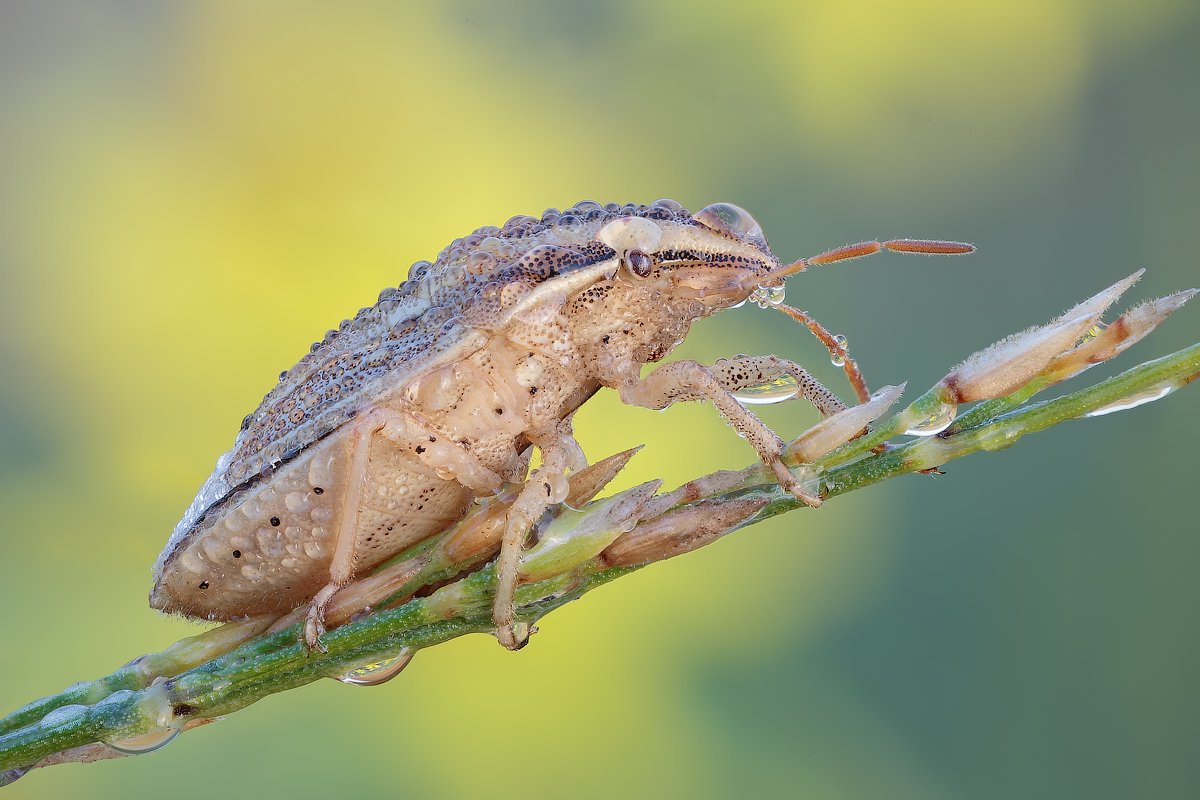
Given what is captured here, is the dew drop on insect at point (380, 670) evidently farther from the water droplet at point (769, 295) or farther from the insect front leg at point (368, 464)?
the water droplet at point (769, 295)

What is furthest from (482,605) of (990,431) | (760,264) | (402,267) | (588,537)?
(402,267)

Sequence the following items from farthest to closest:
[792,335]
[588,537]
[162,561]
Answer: [792,335]
[162,561]
[588,537]

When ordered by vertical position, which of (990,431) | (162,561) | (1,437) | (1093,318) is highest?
(1,437)

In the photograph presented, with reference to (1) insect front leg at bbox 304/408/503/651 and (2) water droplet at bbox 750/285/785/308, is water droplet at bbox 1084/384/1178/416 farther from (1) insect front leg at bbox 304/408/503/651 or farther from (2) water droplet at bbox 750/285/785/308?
(1) insect front leg at bbox 304/408/503/651

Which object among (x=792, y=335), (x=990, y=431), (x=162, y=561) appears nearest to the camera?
(x=990, y=431)

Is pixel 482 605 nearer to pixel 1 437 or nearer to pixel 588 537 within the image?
pixel 588 537

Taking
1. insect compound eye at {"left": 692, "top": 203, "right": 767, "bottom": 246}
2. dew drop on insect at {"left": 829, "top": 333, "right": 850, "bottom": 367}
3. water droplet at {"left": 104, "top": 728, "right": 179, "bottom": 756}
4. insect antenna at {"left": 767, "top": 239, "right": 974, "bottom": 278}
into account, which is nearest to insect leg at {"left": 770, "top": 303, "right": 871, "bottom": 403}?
dew drop on insect at {"left": 829, "top": 333, "right": 850, "bottom": 367}
